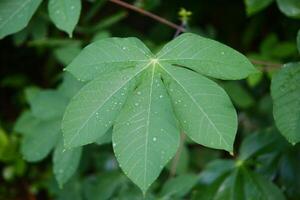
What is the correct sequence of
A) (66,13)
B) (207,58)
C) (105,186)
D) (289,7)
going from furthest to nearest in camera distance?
(105,186) < (289,7) < (66,13) < (207,58)

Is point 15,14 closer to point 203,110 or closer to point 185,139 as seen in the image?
point 203,110

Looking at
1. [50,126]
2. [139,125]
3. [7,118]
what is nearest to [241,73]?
[139,125]

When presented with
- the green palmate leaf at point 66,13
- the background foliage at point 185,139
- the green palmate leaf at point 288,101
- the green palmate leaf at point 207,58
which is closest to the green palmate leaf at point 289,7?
the background foliage at point 185,139

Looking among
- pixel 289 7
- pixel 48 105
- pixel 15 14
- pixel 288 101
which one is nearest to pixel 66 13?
pixel 15 14

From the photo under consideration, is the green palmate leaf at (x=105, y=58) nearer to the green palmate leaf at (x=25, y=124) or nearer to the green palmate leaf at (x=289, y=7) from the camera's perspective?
the green palmate leaf at (x=289, y=7)

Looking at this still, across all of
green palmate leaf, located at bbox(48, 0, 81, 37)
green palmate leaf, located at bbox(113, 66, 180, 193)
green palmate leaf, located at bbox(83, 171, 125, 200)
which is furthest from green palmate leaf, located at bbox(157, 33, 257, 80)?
green palmate leaf, located at bbox(83, 171, 125, 200)

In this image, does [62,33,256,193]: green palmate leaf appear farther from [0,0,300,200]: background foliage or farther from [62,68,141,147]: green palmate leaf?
[0,0,300,200]: background foliage
